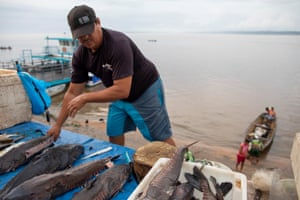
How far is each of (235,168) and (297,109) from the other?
45.8ft

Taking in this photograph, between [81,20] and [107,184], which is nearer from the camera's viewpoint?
[107,184]

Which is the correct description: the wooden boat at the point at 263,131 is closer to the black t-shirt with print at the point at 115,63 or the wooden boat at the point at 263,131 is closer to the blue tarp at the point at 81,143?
the black t-shirt with print at the point at 115,63

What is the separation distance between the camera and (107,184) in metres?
2.25

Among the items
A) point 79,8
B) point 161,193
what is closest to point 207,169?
point 161,193

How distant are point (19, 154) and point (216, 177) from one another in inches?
90.5

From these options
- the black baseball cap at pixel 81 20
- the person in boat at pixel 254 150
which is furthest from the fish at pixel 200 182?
the person in boat at pixel 254 150

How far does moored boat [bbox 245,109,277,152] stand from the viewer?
10018 millimetres

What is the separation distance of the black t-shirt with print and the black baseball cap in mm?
339

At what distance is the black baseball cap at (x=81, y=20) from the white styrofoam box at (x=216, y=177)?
1.54 metres

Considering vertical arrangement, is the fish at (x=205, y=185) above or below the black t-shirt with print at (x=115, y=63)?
below

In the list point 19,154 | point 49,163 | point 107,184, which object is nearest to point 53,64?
point 19,154

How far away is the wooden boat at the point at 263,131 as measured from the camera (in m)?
10.1

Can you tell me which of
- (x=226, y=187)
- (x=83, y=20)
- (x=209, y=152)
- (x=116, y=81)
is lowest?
(x=209, y=152)

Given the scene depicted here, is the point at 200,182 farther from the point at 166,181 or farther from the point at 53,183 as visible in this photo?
the point at 53,183
